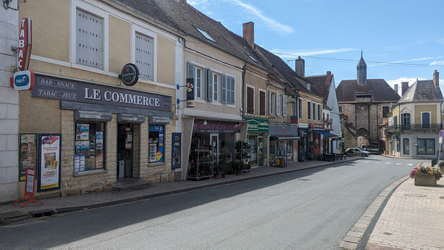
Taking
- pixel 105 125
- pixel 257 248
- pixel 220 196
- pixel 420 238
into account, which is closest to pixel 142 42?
pixel 105 125

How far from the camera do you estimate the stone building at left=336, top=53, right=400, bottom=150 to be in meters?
69.8

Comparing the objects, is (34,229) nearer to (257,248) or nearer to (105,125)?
(257,248)

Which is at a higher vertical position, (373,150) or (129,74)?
(129,74)

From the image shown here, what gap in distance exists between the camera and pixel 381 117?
2800 inches

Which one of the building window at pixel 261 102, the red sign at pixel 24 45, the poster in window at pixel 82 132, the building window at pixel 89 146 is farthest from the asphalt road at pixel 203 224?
the building window at pixel 261 102

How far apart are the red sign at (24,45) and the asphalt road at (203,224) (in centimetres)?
375

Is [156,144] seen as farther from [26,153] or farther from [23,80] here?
[23,80]

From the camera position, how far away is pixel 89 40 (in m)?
11.8

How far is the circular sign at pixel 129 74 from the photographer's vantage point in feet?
41.7

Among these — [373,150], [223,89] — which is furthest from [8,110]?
[373,150]

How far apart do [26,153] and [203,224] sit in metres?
5.08

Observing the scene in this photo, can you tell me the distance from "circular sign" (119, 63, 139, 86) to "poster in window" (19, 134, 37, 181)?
3767 millimetres

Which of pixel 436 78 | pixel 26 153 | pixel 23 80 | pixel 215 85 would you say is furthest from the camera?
pixel 436 78

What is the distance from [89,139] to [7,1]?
14.3ft
